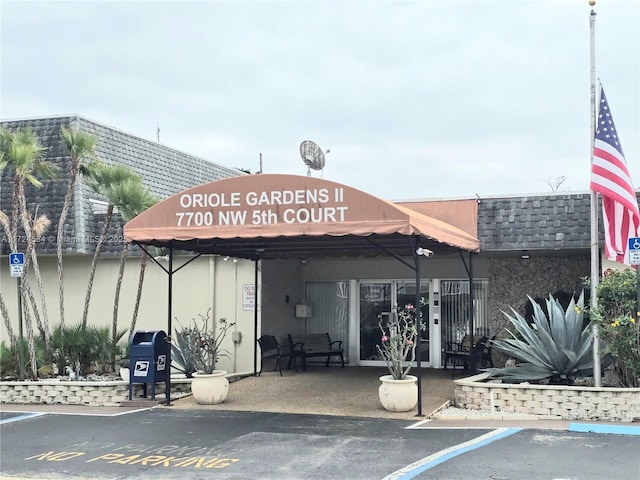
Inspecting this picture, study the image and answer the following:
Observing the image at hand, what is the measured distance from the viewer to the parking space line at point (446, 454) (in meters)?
7.07

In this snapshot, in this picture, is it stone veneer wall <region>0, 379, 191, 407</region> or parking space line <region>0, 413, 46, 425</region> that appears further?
stone veneer wall <region>0, 379, 191, 407</region>

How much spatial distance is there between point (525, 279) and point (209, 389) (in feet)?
24.9

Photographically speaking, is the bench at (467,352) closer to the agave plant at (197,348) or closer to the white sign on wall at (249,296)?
the white sign on wall at (249,296)

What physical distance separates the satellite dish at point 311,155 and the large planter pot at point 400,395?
6690 millimetres

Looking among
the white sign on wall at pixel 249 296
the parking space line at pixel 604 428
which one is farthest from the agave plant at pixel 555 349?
the white sign on wall at pixel 249 296

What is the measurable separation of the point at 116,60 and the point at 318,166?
4.90m

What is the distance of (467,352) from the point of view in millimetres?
14852

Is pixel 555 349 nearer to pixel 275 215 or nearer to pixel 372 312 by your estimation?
pixel 275 215

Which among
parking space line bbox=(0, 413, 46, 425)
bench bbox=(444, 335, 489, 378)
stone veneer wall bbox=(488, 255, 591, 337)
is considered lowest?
parking space line bbox=(0, 413, 46, 425)

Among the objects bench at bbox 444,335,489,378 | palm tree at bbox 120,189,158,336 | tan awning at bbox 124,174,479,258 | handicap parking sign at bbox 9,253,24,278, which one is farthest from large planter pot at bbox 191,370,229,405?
bench at bbox 444,335,489,378

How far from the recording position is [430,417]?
10.1 m

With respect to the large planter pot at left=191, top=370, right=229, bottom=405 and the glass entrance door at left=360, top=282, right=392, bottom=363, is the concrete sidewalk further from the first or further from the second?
the glass entrance door at left=360, top=282, right=392, bottom=363

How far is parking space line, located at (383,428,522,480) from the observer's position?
7.07m

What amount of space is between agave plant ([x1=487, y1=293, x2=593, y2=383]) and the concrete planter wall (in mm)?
725
